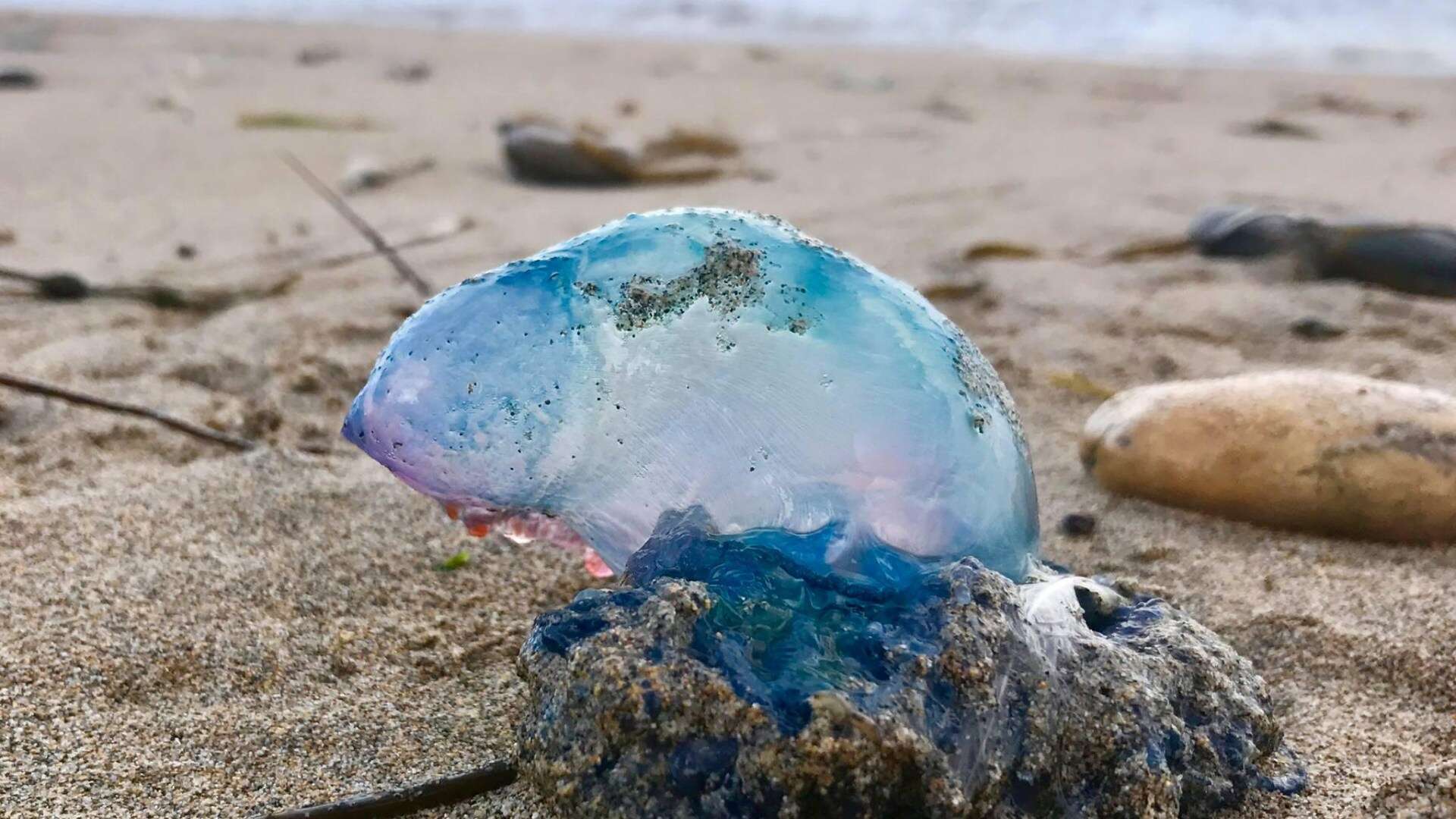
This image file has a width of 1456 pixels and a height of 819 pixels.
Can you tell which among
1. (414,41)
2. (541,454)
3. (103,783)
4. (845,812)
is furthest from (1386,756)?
(414,41)

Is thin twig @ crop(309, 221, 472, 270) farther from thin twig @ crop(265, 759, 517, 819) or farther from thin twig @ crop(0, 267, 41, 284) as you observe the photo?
thin twig @ crop(265, 759, 517, 819)

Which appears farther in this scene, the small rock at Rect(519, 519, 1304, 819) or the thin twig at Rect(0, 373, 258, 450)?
the thin twig at Rect(0, 373, 258, 450)

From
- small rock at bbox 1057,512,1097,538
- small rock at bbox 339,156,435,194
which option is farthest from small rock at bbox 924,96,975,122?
small rock at bbox 1057,512,1097,538

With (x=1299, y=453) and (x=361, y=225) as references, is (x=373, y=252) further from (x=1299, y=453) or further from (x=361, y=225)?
(x=1299, y=453)

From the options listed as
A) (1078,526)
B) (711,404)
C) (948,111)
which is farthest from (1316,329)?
(948,111)

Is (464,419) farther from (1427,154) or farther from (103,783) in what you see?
(1427,154)

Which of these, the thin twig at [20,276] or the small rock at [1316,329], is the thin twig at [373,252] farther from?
the small rock at [1316,329]

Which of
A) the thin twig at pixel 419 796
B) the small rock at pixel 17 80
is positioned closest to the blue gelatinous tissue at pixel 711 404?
the thin twig at pixel 419 796
